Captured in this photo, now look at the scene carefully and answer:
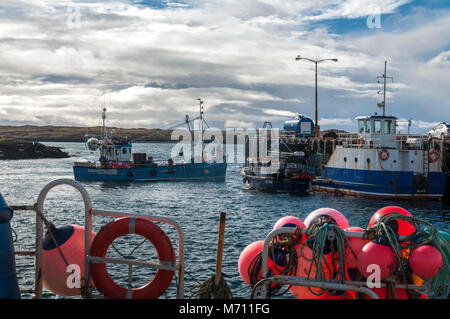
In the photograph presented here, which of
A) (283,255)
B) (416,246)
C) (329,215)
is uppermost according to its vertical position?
(329,215)

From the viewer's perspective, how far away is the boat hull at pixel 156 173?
174 feet

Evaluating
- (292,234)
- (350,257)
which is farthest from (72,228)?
(350,257)

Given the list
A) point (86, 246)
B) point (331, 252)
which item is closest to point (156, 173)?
point (86, 246)

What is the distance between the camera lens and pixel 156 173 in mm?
53844

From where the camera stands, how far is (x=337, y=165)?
39625 millimetres

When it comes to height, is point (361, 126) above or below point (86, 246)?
above

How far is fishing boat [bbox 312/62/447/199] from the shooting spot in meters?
35.1

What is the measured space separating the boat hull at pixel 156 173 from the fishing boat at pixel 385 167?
18.9 metres

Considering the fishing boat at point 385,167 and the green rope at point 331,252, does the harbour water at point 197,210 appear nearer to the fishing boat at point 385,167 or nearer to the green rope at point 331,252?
the fishing boat at point 385,167

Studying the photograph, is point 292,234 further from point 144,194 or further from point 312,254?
point 144,194

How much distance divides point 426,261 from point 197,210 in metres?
26.9

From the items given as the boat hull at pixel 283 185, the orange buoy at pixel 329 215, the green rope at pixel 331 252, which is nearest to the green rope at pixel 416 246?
the green rope at pixel 331 252

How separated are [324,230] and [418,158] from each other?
111 feet

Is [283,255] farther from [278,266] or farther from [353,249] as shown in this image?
[353,249]
